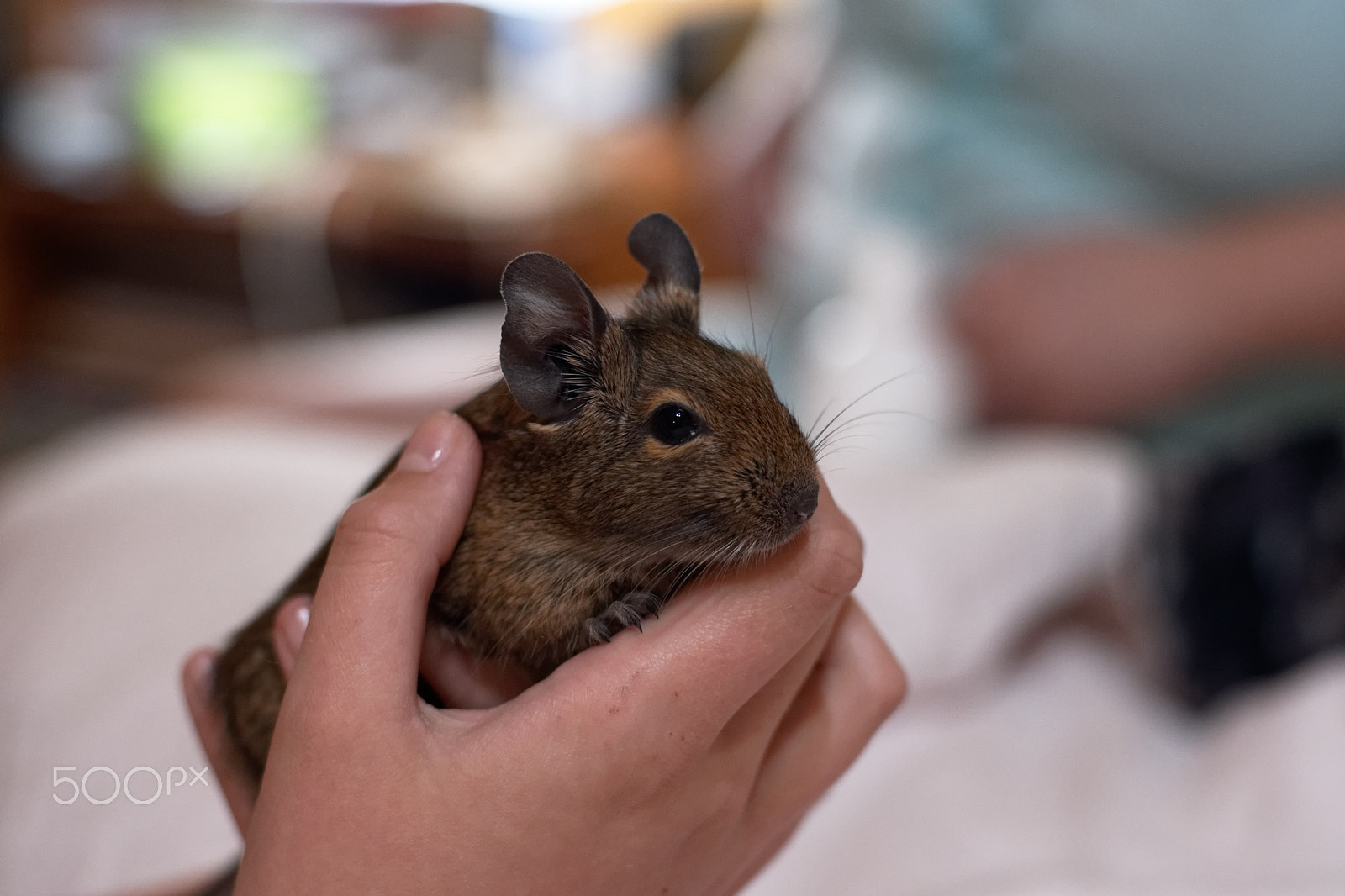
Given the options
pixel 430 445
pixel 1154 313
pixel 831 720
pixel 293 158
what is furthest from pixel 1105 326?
pixel 293 158

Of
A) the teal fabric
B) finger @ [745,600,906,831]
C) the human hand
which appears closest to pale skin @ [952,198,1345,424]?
the human hand

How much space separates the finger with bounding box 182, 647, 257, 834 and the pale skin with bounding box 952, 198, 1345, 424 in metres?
1.71

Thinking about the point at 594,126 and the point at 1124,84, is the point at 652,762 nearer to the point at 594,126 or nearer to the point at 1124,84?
the point at 1124,84

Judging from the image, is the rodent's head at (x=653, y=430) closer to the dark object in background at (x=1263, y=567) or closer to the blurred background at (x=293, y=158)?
the dark object in background at (x=1263, y=567)

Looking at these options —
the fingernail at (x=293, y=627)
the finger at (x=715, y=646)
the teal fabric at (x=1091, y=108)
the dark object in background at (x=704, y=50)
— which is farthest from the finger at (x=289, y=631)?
the dark object in background at (x=704, y=50)

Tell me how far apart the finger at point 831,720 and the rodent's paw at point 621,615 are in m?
0.21

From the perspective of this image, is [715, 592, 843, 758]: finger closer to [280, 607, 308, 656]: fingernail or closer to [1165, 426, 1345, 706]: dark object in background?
[280, 607, 308, 656]: fingernail

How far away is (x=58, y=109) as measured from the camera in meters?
5.50

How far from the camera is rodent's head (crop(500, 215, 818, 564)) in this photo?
0.84 metres

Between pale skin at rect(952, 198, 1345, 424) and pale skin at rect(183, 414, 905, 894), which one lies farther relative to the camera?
pale skin at rect(952, 198, 1345, 424)

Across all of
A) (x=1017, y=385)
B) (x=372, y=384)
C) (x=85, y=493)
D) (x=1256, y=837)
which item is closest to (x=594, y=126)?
(x=372, y=384)

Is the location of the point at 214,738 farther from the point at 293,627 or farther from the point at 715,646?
the point at 715,646

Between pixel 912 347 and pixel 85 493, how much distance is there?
5.34 ft

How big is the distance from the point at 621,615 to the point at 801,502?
171 millimetres
